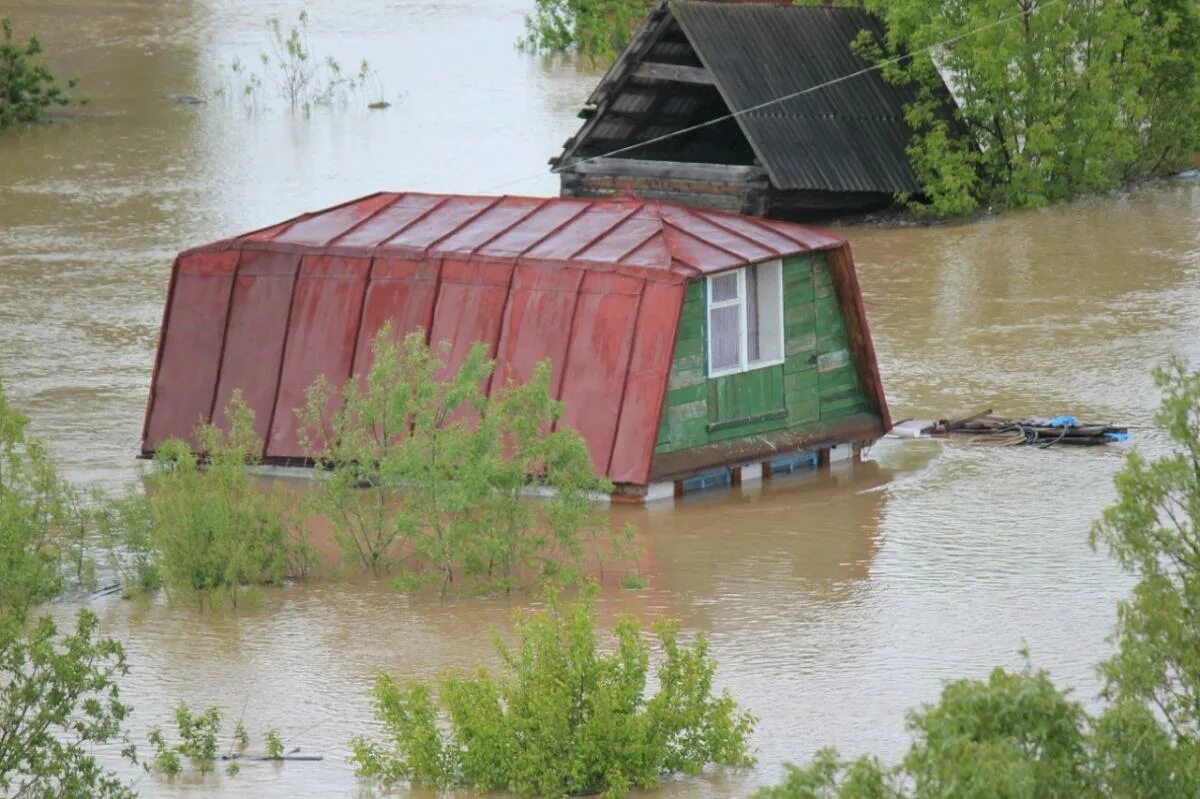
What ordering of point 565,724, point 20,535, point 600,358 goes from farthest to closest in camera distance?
1. point 600,358
2. point 20,535
3. point 565,724

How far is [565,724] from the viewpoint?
1217cm

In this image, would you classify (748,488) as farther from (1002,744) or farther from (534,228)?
(1002,744)

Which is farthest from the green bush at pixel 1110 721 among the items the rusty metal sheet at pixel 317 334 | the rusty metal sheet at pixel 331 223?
the rusty metal sheet at pixel 331 223

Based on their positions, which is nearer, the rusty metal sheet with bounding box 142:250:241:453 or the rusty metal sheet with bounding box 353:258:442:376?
the rusty metal sheet with bounding box 353:258:442:376

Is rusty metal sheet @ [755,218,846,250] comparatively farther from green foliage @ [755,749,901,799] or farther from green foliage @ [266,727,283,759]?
green foliage @ [755,749,901,799]

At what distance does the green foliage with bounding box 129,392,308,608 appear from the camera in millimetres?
16562

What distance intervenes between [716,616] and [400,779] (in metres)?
3.90

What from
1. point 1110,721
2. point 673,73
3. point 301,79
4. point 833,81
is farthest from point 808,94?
point 1110,721

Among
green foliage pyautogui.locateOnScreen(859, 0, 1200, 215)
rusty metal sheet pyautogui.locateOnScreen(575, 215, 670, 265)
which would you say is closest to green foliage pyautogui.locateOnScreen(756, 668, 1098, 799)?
rusty metal sheet pyautogui.locateOnScreen(575, 215, 670, 265)

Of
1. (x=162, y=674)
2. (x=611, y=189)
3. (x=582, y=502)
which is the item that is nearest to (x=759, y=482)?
(x=582, y=502)

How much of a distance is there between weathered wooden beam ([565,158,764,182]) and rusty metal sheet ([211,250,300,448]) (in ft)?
32.4

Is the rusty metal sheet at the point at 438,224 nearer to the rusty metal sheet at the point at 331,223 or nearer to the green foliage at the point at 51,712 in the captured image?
the rusty metal sheet at the point at 331,223

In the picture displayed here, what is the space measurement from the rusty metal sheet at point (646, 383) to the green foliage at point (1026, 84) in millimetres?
12199

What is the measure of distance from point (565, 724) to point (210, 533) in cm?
525
